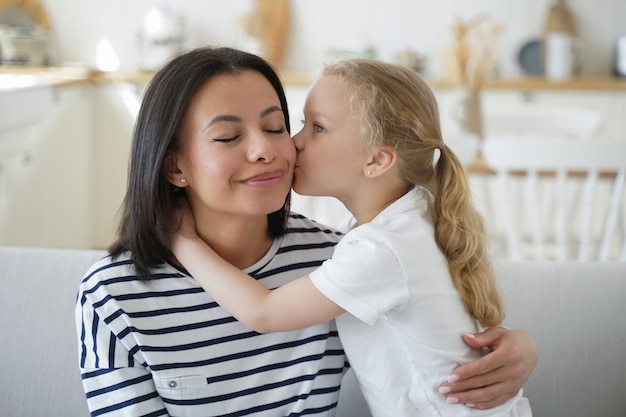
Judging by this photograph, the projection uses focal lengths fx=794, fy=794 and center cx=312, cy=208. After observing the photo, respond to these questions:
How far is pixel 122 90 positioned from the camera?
14.6ft

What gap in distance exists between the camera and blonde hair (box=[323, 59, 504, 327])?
136 cm

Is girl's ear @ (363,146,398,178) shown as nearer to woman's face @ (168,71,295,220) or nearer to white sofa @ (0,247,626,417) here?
woman's face @ (168,71,295,220)

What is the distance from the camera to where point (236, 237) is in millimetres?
1403

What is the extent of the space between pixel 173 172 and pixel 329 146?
0.27 m

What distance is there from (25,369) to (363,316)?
758 millimetres

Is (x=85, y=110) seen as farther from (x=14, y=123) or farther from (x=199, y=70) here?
(x=199, y=70)

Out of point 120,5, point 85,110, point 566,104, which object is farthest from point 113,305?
point 120,5

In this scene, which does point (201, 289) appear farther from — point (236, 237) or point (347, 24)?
point (347, 24)

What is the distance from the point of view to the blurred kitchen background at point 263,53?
381 cm

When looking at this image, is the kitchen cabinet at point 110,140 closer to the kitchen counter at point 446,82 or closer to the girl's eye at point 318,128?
the kitchen counter at point 446,82

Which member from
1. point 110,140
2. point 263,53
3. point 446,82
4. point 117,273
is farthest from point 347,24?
point 117,273

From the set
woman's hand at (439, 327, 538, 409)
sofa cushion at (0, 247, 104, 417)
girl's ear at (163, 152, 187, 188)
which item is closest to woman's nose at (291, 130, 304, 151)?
girl's ear at (163, 152, 187, 188)

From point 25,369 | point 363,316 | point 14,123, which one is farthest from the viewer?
point 14,123

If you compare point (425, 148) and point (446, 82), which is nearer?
point (425, 148)
